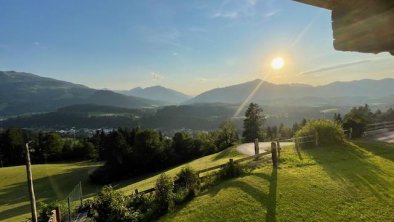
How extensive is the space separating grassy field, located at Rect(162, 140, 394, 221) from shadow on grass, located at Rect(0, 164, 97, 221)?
30985mm

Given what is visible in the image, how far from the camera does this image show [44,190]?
191ft

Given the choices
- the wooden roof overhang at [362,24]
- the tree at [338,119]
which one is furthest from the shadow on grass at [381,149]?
the wooden roof overhang at [362,24]

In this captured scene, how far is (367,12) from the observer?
10.8 feet

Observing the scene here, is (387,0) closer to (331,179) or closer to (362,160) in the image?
(331,179)

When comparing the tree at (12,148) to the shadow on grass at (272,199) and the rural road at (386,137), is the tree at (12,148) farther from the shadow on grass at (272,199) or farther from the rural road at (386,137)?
the shadow on grass at (272,199)

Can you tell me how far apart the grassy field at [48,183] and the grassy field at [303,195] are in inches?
619

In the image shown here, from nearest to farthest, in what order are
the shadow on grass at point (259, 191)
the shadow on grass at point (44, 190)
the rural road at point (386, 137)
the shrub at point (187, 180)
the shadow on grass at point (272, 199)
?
the shadow on grass at point (272, 199)
the shadow on grass at point (259, 191)
the shrub at point (187, 180)
the rural road at point (386, 137)
the shadow on grass at point (44, 190)

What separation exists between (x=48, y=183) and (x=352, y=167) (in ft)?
173

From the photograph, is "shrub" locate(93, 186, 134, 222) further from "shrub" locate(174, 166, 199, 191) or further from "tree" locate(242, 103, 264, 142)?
"tree" locate(242, 103, 264, 142)

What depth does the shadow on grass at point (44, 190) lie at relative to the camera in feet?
153

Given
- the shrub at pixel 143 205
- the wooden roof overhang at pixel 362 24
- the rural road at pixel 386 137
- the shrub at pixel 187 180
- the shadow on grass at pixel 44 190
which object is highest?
the wooden roof overhang at pixel 362 24

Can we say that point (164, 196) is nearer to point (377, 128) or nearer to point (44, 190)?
point (377, 128)

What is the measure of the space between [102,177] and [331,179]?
48.7 metres

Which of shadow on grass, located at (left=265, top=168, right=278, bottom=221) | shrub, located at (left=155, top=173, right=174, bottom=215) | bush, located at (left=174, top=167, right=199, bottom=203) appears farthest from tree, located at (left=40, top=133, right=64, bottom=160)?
shadow on grass, located at (left=265, top=168, right=278, bottom=221)
